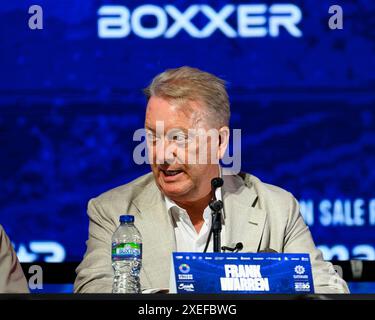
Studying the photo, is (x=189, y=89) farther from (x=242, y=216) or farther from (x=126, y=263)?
(x=126, y=263)

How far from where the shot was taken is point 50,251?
4262 millimetres

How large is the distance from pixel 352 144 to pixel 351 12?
59cm

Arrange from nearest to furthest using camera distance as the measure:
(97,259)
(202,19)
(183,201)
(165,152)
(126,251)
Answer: (126,251) < (97,259) < (165,152) < (183,201) < (202,19)

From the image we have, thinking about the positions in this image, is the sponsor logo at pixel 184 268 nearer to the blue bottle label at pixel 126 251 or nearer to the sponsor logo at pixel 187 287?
the sponsor logo at pixel 187 287

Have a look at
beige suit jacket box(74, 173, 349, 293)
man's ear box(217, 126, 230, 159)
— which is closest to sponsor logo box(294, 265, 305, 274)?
beige suit jacket box(74, 173, 349, 293)

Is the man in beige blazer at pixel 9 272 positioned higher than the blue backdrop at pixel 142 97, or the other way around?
the blue backdrop at pixel 142 97

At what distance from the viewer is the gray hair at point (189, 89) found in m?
3.39

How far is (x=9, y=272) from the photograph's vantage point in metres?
3.28

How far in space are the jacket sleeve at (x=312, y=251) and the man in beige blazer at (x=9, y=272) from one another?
939 mm

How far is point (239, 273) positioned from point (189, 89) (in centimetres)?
103

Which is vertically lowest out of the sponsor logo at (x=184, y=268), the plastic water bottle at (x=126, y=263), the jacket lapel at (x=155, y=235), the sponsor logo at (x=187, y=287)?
the sponsor logo at (x=187, y=287)

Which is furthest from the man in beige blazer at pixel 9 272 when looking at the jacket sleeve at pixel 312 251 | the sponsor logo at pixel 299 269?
the sponsor logo at pixel 299 269

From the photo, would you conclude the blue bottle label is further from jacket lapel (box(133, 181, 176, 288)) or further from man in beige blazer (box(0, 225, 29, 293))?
man in beige blazer (box(0, 225, 29, 293))

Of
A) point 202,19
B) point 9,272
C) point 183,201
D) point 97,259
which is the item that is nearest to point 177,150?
point 183,201
